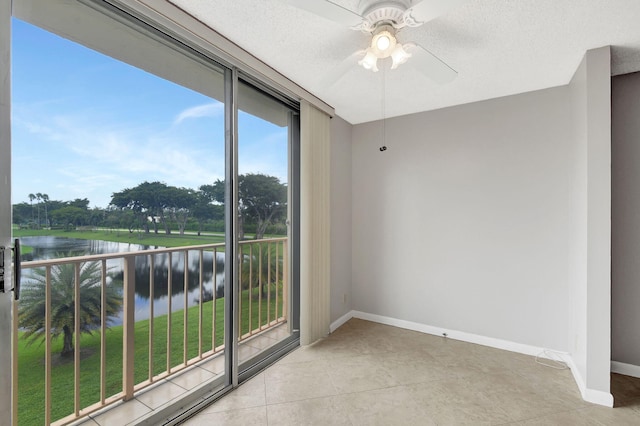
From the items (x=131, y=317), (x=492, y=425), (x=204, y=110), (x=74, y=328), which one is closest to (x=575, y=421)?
(x=492, y=425)

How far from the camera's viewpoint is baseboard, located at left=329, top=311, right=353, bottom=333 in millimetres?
3121

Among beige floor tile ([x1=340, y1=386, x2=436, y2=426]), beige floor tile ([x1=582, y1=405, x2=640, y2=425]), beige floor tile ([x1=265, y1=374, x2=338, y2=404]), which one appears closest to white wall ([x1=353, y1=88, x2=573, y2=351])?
→ beige floor tile ([x1=582, y1=405, x2=640, y2=425])

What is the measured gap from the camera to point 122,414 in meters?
1.71

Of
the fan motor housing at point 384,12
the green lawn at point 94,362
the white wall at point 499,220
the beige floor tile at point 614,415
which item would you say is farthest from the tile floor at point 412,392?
the fan motor housing at point 384,12

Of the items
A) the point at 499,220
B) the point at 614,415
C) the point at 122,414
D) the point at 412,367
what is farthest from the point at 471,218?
the point at 122,414

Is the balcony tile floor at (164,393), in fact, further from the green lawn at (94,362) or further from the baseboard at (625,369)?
the baseboard at (625,369)

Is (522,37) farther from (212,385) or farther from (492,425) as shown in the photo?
(212,385)

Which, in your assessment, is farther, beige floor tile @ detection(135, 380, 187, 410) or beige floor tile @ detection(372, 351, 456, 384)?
beige floor tile @ detection(372, 351, 456, 384)

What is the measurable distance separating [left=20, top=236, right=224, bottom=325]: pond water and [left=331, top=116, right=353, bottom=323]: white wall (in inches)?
53.5

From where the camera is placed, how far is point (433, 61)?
1664 mm

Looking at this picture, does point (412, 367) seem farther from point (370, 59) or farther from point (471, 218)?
point (370, 59)

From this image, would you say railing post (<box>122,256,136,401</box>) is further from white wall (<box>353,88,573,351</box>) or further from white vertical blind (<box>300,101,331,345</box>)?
white wall (<box>353,88,573,351</box>)

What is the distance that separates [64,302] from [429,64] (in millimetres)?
2554

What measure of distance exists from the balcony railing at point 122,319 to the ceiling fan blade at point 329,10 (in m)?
1.81
